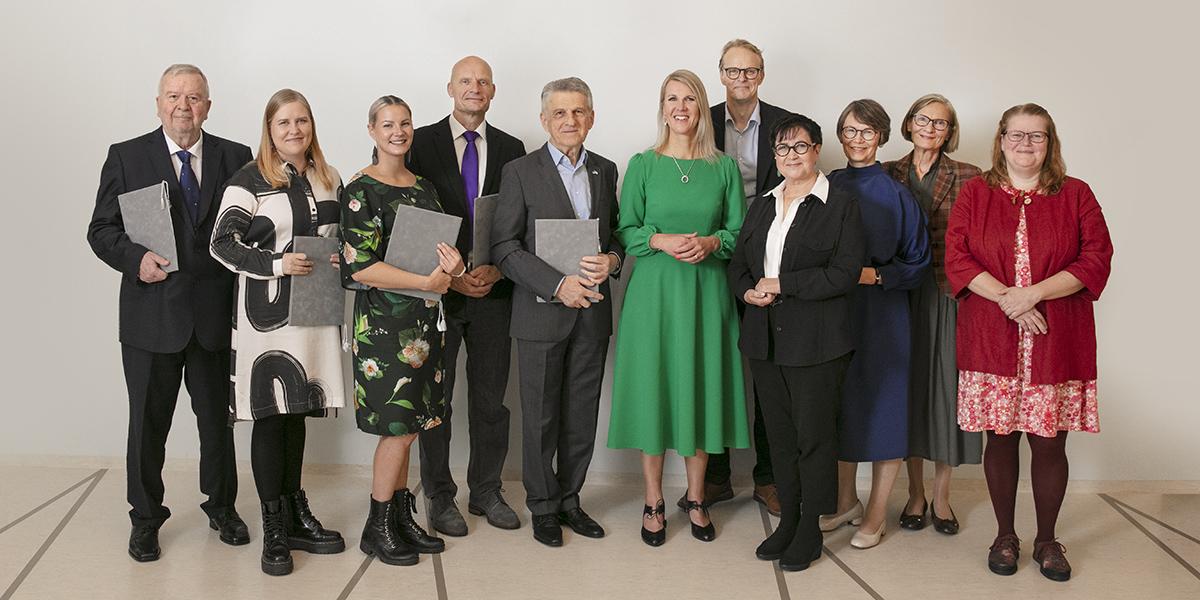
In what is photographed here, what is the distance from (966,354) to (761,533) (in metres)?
1.00

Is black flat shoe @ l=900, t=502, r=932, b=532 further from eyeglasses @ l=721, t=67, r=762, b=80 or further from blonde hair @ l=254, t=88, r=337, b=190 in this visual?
blonde hair @ l=254, t=88, r=337, b=190

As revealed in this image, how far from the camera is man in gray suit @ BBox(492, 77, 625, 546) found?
12.4ft

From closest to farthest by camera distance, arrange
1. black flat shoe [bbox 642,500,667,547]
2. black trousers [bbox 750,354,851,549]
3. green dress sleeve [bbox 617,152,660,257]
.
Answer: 1. black trousers [bbox 750,354,851,549]
2. green dress sleeve [bbox 617,152,660,257]
3. black flat shoe [bbox 642,500,667,547]

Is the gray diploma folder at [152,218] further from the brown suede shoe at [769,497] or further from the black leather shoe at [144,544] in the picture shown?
the brown suede shoe at [769,497]

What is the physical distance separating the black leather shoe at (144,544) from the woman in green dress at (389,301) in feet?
2.91

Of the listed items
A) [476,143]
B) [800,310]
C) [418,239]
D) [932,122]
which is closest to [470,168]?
[476,143]

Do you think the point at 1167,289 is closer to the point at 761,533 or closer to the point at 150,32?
the point at 761,533

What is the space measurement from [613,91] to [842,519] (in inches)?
77.6

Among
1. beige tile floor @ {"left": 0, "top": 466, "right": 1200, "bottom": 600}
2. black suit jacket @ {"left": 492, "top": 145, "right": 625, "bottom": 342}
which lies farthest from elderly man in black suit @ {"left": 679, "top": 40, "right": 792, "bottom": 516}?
black suit jacket @ {"left": 492, "top": 145, "right": 625, "bottom": 342}

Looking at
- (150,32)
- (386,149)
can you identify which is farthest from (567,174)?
(150,32)

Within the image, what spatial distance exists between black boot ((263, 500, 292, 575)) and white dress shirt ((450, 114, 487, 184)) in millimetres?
1315

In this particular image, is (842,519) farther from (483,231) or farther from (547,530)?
(483,231)

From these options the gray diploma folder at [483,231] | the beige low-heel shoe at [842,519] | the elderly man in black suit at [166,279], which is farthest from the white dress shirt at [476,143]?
the beige low-heel shoe at [842,519]

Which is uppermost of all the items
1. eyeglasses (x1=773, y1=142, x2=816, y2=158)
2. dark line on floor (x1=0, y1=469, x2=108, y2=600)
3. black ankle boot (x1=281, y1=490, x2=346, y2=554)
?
eyeglasses (x1=773, y1=142, x2=816, y2=158)
